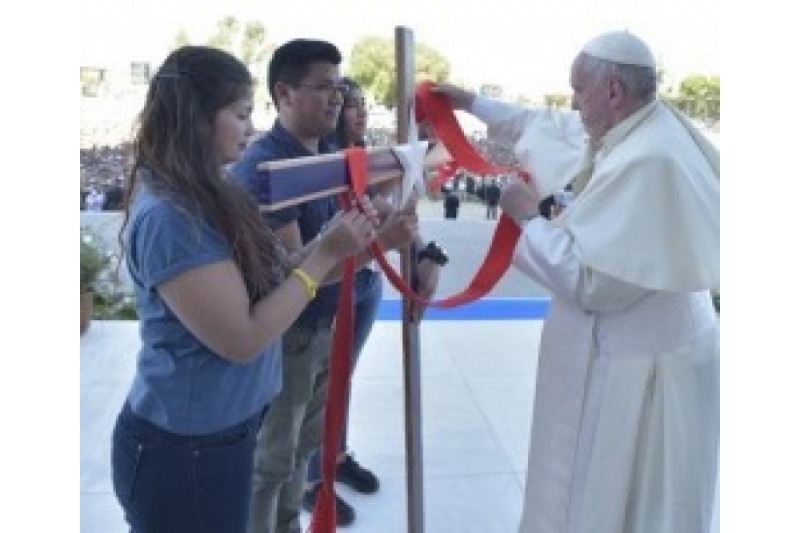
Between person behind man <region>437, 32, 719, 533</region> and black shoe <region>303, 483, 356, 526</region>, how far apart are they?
976 millimetres

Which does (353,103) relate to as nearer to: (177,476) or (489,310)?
(177,476)

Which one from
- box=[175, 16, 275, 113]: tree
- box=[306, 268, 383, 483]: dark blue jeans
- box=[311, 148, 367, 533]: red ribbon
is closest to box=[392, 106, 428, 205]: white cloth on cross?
box=[311, 148, 367, 533]: red ribbon

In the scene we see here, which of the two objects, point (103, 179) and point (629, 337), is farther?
point (103, 179)

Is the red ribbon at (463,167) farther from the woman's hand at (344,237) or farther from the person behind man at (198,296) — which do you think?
the person behind man at (198,296)

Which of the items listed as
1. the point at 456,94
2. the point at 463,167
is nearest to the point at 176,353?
the point at 463,167

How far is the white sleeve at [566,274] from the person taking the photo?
73.6 inches

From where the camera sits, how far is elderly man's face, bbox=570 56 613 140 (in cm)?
192

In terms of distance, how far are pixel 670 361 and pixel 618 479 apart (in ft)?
1.02

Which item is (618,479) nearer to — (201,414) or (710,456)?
(710,456)

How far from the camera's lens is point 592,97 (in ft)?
6.36

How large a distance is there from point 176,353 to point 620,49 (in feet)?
3.94

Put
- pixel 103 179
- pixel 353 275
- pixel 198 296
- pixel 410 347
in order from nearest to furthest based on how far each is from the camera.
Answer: pixel 198 296 → pixel 353 275 → pixel 410 347 → pixel 103 179

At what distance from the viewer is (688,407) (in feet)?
6.52

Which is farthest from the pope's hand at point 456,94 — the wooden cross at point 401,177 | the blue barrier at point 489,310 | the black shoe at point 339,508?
the blue barrier at point 489,310
